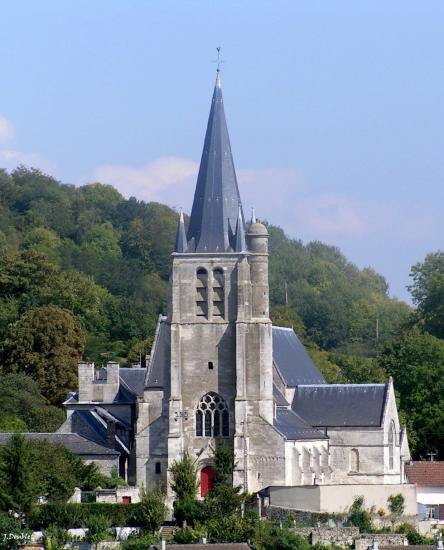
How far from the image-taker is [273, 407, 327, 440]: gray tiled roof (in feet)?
224

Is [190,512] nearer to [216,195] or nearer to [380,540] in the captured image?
A: [380,540]

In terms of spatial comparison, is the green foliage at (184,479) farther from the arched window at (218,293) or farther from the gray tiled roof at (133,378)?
the gray tiled roof at (133,378)

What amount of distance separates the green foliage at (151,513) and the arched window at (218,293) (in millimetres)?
9150

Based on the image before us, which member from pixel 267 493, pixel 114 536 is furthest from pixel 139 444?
pixel 114 536

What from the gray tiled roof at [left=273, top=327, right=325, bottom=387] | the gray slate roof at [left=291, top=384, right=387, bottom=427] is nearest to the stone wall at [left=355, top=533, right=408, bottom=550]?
the gray slate roof at [left=291, top=384, right=387, bottom=427]

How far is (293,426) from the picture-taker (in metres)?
70.1

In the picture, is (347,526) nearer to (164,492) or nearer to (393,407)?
(164,492)

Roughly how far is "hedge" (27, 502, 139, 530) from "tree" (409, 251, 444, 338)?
44.5 meters

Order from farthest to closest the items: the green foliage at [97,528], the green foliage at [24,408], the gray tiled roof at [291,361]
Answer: the green foliage at [24,408]
the gray tiled roof at [291,361]
the green foliage at [97,528]

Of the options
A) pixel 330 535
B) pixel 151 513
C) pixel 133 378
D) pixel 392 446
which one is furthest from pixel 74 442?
pixel 330 535

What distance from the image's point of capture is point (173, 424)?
220 ft

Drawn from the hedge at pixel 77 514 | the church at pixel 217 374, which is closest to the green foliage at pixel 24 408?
the church at pixel 217 374

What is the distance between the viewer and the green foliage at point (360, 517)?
60597mm

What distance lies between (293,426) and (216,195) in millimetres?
9112
